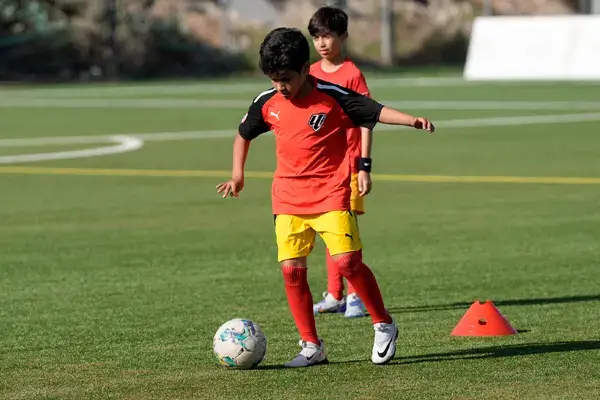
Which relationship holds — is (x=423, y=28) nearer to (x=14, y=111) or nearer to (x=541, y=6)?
(x=541, y=6)

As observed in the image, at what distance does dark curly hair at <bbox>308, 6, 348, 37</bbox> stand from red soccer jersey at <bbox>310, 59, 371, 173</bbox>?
0.29m

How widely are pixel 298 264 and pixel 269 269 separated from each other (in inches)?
144

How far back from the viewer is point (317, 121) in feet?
27.3

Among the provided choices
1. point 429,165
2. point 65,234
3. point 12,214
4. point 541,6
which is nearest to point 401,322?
point 65,234

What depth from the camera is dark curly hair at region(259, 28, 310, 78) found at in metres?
7.91

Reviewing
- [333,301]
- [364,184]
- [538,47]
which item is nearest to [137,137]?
[333,301]

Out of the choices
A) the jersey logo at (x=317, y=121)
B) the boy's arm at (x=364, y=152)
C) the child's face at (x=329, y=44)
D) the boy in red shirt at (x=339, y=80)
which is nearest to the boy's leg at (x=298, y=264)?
the jersey logo at (x=317, y=121)

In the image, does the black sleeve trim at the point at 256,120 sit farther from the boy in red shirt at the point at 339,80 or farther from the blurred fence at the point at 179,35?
the blurred fence at the point at 179,35

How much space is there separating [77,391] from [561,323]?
3243mm

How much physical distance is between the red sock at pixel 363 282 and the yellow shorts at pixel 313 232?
0.19 ft

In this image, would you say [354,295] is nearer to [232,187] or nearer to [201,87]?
[232,187]

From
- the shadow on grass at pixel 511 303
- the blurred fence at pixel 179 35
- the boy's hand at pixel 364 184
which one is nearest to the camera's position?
the boy's hand at pixel 364 184

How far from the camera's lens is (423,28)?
74562mm

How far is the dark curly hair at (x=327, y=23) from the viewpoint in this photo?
983 cm
